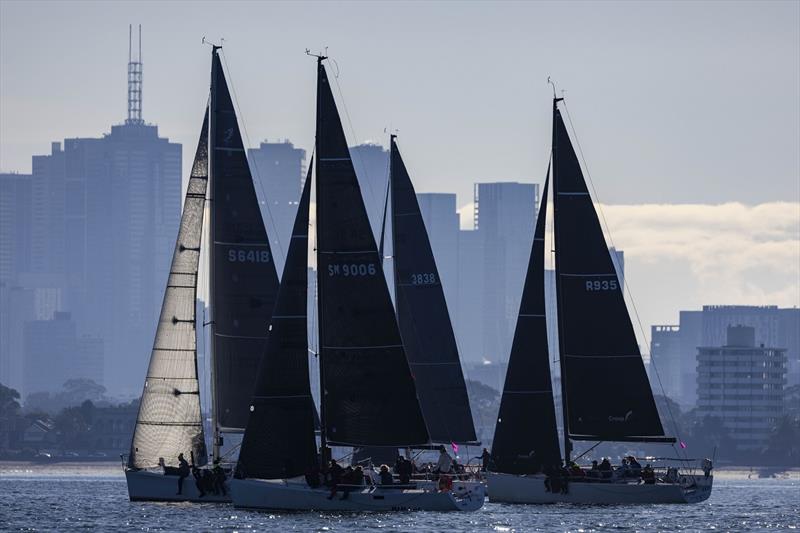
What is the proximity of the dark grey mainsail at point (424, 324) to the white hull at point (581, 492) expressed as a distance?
6.70 meters

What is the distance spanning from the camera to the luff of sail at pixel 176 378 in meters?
77.2

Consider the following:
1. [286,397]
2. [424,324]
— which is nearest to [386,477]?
[286,397]

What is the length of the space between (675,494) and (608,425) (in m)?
3.72

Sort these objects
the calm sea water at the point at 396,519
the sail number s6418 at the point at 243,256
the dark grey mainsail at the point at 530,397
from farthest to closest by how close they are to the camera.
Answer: the sail number s6418 at the point at 243,256 → the dark grey mainsail at the point at 530,397 → the calm sea water at the point at 396,519

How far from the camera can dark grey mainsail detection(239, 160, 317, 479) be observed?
68.4 meters

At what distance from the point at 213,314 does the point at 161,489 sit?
23.8 feet

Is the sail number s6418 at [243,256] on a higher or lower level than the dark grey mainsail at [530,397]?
higher

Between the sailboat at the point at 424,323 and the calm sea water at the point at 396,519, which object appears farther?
the sailboat at the point at 424,323

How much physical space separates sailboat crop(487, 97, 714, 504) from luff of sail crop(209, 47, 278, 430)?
981cm

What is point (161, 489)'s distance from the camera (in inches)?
2992

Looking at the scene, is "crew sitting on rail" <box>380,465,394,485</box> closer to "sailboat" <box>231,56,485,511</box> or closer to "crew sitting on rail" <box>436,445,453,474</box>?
"sailboat" <box>231,56,485,511</box>

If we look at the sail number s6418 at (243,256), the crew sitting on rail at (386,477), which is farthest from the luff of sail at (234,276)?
the crew sitting on rail at (386,477)

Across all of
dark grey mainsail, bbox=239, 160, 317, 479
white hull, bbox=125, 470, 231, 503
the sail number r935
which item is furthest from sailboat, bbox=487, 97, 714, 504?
dark grey mainsail, bbox=239, 160, 317, 479

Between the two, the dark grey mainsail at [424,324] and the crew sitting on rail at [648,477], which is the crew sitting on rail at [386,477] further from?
the dark grey mainsail at [424,324]
